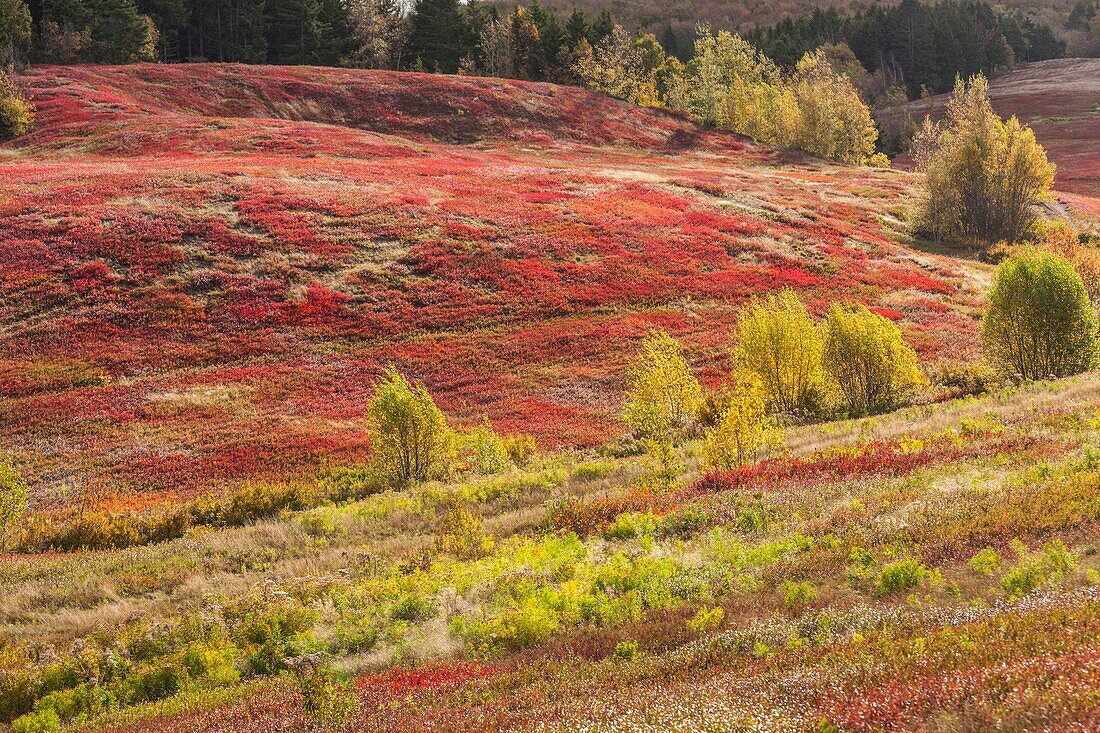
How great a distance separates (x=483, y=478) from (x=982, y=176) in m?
54.2

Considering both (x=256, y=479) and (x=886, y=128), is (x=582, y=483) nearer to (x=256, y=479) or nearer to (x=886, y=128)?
(x=256, y=479)

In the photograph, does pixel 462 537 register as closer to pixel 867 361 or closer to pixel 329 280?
pixel 867 361

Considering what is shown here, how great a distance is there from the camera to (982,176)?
56.4 metres

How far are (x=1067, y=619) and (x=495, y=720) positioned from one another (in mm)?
5340

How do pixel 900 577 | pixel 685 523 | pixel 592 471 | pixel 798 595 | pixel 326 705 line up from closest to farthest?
pixel 326 705 < pixel 900 577 < pixel 798 595 < pixel 685 523 < pixel 592 471

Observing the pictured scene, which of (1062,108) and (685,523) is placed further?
(1062,108)

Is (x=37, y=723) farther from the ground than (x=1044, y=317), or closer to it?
closer to it

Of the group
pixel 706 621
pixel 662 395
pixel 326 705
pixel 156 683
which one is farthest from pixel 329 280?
pixel 706 621

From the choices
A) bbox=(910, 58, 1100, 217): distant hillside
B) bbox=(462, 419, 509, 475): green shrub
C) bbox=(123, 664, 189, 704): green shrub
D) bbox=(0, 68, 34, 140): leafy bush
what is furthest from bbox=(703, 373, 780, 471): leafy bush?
bbox=(910, 58, 1100, 217): distant hillside

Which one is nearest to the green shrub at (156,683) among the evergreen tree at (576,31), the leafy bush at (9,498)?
the leafy bush at (9,498)

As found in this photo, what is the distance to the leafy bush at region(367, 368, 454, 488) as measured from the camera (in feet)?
73.8

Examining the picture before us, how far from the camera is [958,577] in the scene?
8.60 meters

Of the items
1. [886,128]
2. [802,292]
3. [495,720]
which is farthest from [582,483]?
[886,128]

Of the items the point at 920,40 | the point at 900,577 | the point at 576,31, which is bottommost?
the point at 900,577
